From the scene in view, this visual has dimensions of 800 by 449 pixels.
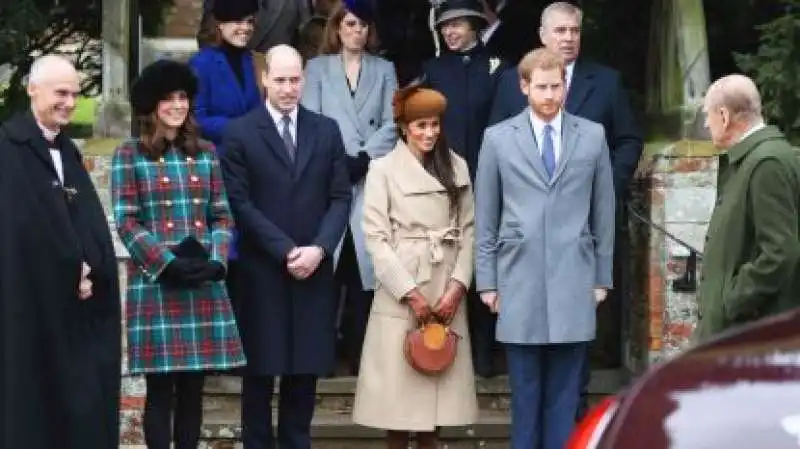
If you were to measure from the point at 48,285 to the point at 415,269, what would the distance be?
1.73 m

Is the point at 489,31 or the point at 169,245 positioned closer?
the point at 169,245

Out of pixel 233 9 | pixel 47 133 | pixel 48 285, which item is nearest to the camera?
pixel 48 285

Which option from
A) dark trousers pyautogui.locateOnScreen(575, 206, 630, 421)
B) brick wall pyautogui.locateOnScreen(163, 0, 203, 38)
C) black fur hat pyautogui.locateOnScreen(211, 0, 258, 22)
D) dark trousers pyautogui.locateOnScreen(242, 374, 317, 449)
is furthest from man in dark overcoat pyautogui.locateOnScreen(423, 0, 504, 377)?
brick wall pyautogui.locateOnScreen(163, 0, 203, 38)

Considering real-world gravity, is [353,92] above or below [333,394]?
above

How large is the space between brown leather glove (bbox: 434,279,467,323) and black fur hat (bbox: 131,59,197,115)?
1.46 meters

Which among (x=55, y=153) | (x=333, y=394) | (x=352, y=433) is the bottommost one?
(x=352, y=433)

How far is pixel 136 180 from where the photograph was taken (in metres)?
8.05

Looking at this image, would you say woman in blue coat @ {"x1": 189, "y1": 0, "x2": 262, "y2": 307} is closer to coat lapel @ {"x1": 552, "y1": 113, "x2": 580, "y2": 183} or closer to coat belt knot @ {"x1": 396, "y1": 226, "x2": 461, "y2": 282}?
coat belt knot @ {"x1": 396, "y1": 226, "x2": 461, "y2": 282}

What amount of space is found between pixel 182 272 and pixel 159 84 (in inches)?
32.5

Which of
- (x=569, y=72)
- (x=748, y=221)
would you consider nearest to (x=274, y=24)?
(x=569, y=72)

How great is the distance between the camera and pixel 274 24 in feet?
33.4

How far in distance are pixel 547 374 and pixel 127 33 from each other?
10.2ft

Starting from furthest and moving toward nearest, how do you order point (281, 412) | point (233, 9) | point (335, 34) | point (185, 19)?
point (185, 19), point (335, 34), point (233, 9), point (281, 412)

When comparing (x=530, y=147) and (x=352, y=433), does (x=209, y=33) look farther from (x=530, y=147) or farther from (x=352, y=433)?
(x=352, y=433)
